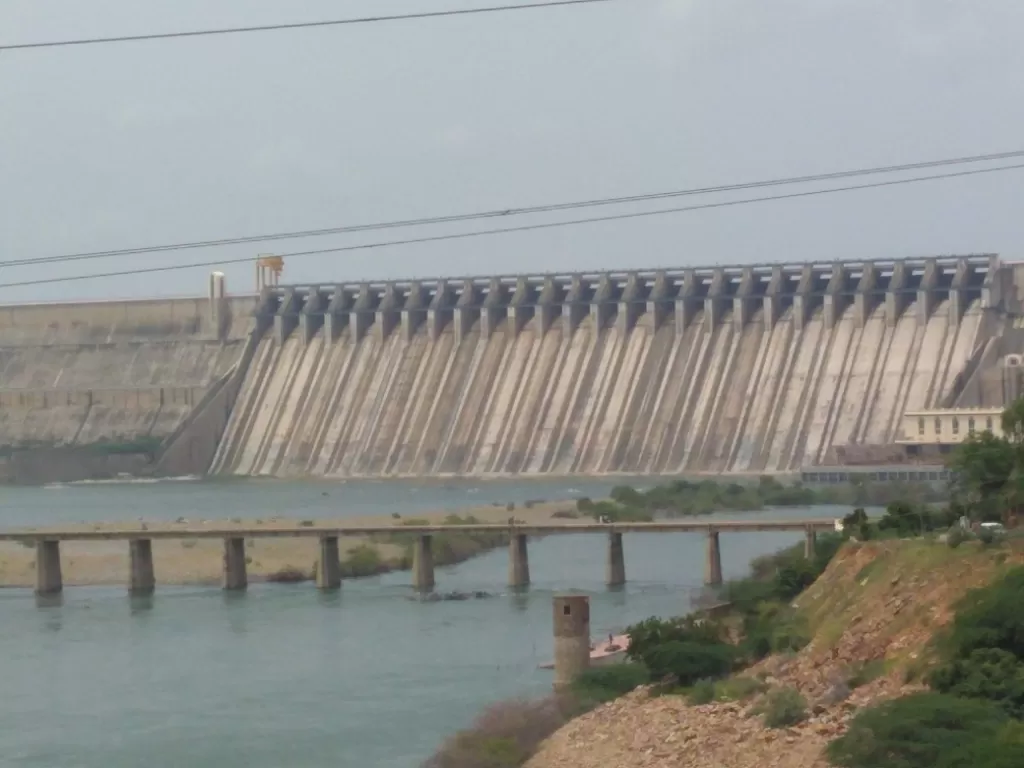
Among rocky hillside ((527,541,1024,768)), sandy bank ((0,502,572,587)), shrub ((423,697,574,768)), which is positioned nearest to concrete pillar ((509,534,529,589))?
sandy bank ((0,502,572,587))

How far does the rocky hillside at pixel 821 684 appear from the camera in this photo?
19.2 m

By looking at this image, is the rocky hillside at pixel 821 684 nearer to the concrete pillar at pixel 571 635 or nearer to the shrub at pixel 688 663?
the shrub at pixel 688 663

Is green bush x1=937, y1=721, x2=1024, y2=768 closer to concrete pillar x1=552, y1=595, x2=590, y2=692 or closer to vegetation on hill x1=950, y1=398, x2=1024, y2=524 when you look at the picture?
vegetation on hill x1=950, y1=398, x2=1024, y2=524

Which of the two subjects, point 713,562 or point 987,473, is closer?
point 987,473

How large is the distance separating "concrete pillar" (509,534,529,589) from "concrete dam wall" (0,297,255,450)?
1895 inches

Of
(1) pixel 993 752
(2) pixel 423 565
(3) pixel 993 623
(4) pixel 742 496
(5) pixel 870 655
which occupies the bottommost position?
(1) pixel 993 752

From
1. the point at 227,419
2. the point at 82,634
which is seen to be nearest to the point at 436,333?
the point at 227,419

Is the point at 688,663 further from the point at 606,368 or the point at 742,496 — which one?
the point at 606,368

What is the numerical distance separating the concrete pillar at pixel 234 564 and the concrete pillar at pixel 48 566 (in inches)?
140

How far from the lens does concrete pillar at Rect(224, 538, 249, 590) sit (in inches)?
1651

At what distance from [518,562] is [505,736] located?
18.8 meters

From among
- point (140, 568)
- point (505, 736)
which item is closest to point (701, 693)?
point (505, 736)

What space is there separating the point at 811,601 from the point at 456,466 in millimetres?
56225

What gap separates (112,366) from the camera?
3561 inches
